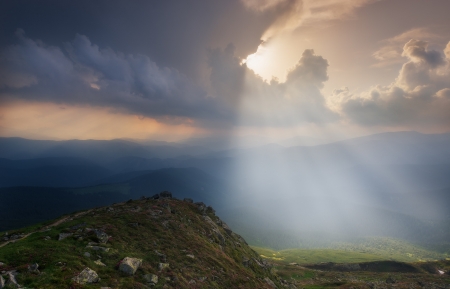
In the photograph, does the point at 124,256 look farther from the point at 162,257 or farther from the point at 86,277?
the point at 86,277

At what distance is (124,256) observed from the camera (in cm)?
3170

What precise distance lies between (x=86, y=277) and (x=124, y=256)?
849cm

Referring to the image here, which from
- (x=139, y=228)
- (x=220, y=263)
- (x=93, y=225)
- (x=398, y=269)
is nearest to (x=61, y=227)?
(x=93, y=225)

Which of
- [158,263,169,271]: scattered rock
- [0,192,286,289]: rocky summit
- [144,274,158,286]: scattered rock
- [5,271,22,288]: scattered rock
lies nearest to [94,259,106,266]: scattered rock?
[0,192,286,289]: rocky summit

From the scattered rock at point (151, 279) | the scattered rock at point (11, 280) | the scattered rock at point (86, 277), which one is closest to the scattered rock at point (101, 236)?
the scattered rock at point (86, 277)

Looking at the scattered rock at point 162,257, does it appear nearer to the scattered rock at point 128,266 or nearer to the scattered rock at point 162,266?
the scattered rock at point 162,266

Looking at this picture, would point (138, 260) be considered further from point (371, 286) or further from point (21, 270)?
point (371, 286)

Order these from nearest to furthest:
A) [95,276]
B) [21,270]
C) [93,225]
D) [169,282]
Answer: [21,270] < [95,276] < [169,282] < [93,225]

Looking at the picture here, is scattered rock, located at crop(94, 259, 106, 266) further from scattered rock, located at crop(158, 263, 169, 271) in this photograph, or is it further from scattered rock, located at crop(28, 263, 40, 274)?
scattered rock, located at crop(158, 263, 169, 271)

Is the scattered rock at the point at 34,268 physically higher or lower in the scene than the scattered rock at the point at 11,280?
lower

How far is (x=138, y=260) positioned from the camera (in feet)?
100

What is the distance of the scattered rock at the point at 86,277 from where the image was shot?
2266 centimetres

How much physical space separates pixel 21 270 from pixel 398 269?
19432cm

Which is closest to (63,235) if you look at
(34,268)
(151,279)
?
(34,268)
